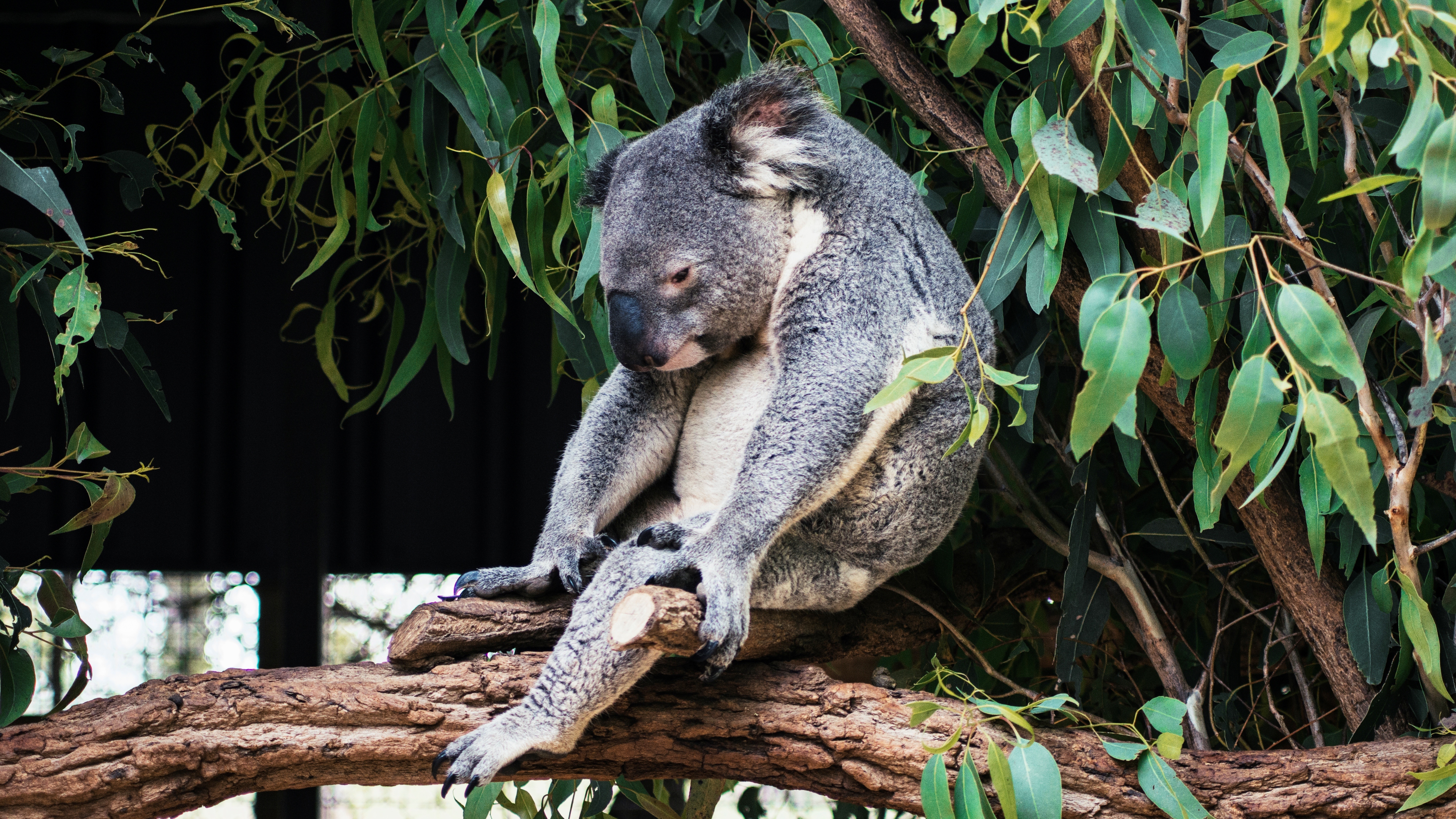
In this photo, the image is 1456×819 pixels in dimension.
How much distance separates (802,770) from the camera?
5.44ft

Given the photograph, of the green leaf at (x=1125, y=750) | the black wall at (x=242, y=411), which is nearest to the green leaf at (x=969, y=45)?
the green leaf at (x=1125, y=750)

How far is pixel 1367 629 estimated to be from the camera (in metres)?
1.72

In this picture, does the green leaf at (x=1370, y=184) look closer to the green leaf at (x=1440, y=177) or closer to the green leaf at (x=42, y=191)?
the green leaf at (x=1440, y=177)

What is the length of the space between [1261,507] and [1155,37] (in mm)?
763

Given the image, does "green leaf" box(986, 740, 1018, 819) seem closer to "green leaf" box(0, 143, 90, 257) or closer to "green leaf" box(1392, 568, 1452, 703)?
"green leaf" box(1392, 568, 1452, 703)

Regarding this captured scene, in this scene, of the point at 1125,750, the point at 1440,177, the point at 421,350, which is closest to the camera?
the point at 1440,177

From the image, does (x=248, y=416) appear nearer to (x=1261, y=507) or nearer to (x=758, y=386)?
(x=758, y=386)

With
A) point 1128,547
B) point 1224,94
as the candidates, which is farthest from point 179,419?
point 1224,94

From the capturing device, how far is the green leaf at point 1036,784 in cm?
144

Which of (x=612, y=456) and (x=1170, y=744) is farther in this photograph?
(x=612, y=456)

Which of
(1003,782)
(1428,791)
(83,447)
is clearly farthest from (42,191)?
(1428,791)

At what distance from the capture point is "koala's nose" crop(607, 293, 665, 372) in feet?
5.41

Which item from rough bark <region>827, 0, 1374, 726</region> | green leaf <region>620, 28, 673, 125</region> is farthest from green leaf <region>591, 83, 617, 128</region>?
rough bark <region>827, 0, 1374, 726</region>

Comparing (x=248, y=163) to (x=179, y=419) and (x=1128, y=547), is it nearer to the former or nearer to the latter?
(x=179, y=419)
